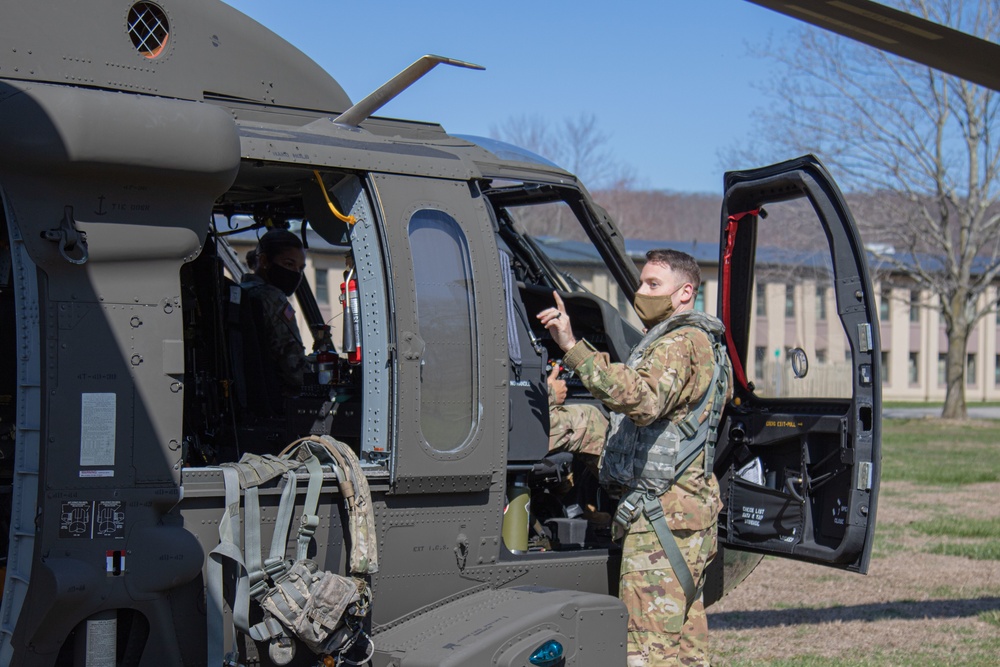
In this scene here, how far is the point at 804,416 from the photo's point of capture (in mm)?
5125

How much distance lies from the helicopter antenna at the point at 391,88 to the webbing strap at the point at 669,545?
75.4 inches

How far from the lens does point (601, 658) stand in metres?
4.34

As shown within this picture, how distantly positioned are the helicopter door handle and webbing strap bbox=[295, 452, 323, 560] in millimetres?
1099

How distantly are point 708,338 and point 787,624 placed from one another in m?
2.91

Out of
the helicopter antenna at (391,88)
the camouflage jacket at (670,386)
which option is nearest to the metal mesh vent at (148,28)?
the helicopter antenna at (391,88)

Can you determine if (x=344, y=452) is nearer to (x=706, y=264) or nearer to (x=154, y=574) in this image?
(x=154, y=574)

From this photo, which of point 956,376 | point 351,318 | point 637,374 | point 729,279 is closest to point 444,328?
point 351,318

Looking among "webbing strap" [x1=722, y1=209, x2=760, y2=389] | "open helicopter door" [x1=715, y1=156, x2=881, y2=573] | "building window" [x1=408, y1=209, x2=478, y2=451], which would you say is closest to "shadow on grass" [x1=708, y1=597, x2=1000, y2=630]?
"open helicopter door" [x1=715, y1=156, x2=881, y2=573]

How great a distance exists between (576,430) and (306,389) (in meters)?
1.31

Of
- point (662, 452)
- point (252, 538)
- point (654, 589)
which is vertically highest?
point (662, 452)

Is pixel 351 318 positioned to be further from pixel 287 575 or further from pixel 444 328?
pixel 287 575

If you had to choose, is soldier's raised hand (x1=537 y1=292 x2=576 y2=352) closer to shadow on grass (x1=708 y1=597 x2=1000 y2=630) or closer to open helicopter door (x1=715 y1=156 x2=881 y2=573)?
open helicopter door (x1=715 y1=156 x2=881 y2=573)

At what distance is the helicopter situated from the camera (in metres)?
3.68

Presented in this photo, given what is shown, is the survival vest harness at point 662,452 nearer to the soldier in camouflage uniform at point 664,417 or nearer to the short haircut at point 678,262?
the soldier in camouflage uniform at point 664,417
